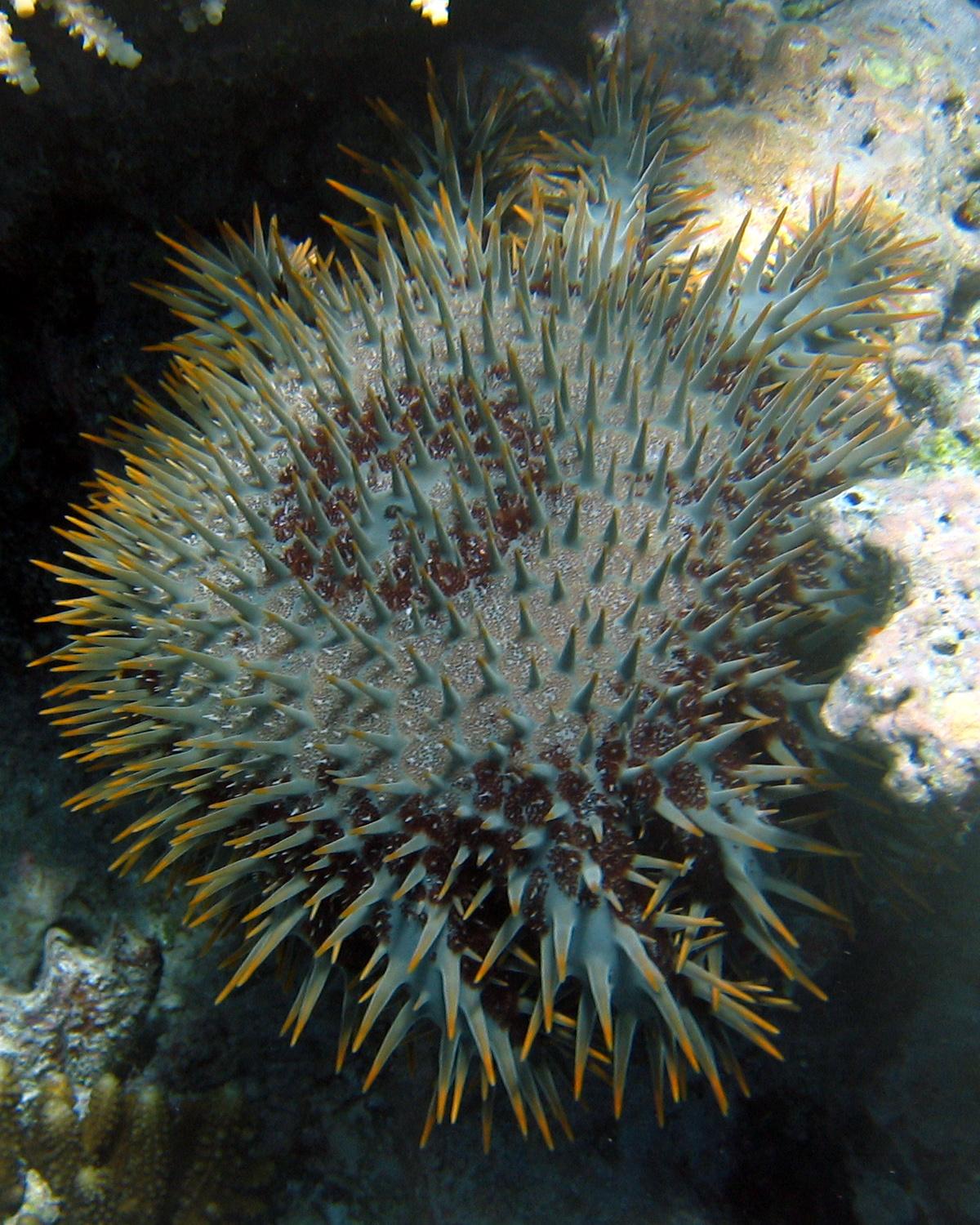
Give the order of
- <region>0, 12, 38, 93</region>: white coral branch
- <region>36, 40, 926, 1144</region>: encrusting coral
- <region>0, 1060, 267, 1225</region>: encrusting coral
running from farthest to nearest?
<region>0, 1060, 267, 1225</region>: encrusting coral, <region>0, 12, 38, 93</region>: white coral branch, <region>36, 40, 926, 1144</region>: encrusting coral

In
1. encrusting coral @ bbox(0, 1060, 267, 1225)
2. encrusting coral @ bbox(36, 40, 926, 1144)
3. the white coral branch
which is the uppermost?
the white coral branch

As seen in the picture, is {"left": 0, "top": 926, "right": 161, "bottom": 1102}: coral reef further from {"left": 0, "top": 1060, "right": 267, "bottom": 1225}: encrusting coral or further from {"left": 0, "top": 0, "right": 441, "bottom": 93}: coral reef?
{"left": 0, "top": 0, "right": 441, "bottom": 93}: coral reef

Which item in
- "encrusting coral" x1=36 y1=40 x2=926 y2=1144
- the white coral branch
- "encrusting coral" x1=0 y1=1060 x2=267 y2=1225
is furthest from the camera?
"encrusting coral" x1=0 y1=1060 x2=267 y2=1225

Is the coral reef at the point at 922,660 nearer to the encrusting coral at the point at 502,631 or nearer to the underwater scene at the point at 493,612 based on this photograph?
the underwater scene at the point at 493,612

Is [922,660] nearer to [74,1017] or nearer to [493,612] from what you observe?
[493,612]

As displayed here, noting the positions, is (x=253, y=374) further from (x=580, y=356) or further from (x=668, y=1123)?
(x=668, y=1123)

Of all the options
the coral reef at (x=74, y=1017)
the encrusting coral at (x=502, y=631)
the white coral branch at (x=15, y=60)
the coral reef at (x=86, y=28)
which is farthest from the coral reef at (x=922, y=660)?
the coral reef at (x=74, y=1017)

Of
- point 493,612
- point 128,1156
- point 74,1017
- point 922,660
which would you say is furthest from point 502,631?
point 128,1156

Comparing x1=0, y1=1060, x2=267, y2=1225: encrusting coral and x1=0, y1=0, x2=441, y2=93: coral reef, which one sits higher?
x1=0, y1=0, x2=441, y2=93: coral reef

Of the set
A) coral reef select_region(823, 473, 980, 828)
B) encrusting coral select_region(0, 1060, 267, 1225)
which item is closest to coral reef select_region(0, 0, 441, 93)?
coral reef select_region(823, 473, 980, 828)
